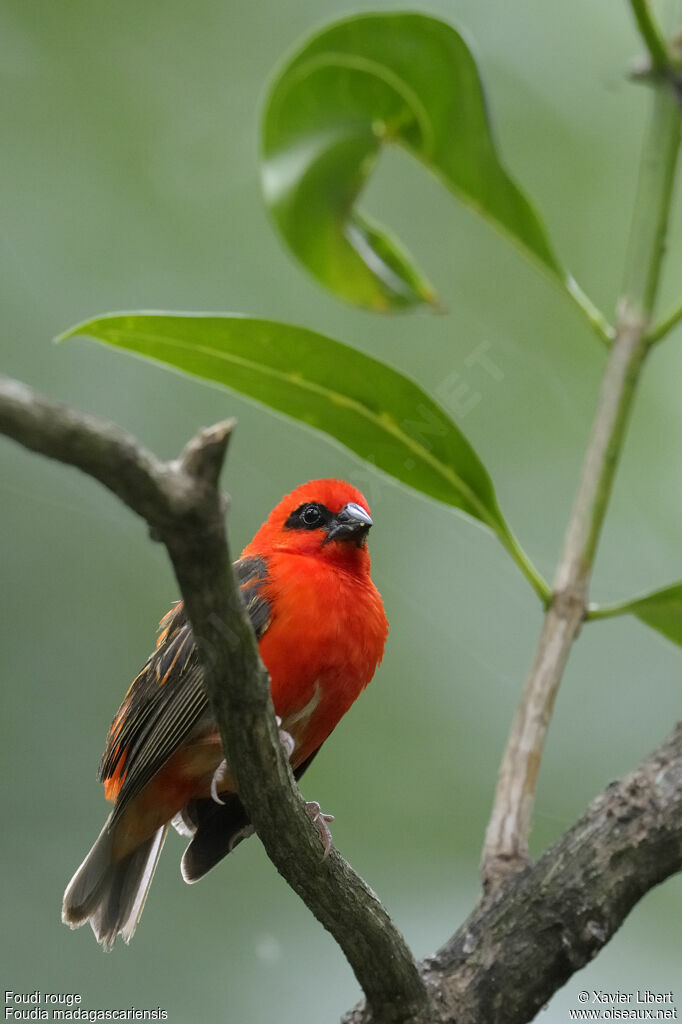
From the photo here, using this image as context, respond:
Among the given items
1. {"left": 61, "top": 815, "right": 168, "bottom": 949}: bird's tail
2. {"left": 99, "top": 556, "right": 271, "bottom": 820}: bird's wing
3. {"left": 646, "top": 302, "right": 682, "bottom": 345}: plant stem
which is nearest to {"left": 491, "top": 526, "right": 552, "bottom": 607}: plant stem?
{"left": 646, "top": 302, "right": 682, "bottom": 345}: plant stem

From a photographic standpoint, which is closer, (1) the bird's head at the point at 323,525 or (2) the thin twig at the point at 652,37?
(2) the thin twig at the point at 652,37

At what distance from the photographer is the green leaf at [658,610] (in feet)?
9.06

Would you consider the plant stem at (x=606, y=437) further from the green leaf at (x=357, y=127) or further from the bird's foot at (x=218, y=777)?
the bird's foot at (x=218, y=777)

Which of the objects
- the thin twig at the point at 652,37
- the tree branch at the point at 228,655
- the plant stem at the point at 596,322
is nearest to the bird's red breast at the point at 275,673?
the tree branch at the point at 228,655

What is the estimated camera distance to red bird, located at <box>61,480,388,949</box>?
11.6 ft

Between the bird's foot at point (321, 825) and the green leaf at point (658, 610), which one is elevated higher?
the green leaf at point (658, 610)

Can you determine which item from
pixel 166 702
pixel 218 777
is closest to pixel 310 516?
pixel 166 702

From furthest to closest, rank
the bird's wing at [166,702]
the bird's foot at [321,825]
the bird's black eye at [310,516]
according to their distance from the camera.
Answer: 1. the bird's black eye at [310,516]
2. the bird's wing at [166,702]
3. the bird's foot at [321,825]

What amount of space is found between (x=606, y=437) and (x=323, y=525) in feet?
5.22

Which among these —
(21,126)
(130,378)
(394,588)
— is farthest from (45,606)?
(21,126)

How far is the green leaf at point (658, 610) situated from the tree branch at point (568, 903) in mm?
420

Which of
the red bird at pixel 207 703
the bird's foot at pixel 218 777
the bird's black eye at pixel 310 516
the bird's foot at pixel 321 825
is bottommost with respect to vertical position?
the bird's foot at pixel 321 825

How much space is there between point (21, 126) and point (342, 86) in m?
5.64

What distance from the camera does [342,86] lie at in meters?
2.70
